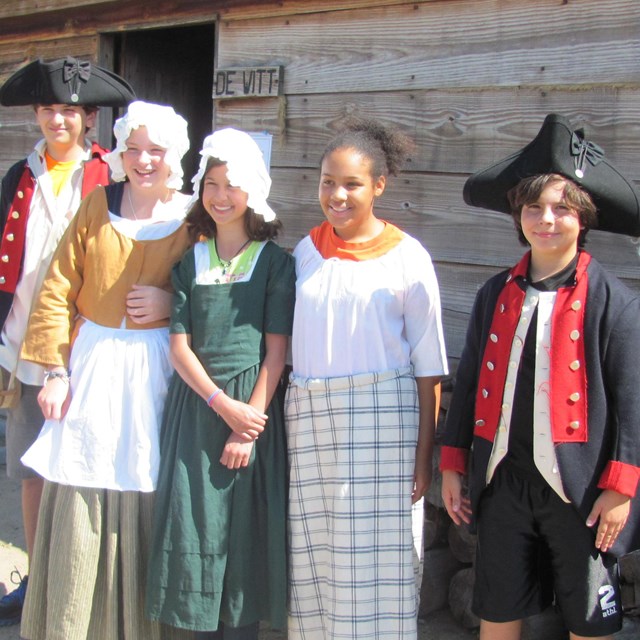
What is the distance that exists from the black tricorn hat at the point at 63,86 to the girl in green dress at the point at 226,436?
87 centimetres

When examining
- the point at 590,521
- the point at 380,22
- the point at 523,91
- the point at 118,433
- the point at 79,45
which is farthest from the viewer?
the point at 79,45

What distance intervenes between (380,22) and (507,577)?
2.39 metres

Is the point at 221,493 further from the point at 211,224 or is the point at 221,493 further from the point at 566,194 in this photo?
the point at 566,194

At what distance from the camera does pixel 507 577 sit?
2490 mm

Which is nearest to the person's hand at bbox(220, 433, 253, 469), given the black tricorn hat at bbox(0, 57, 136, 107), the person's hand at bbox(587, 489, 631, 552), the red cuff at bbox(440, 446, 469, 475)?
the red cuff at bbox(440, 446, 469, 475)

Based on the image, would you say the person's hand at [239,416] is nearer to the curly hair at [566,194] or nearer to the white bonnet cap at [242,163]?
the white bonnet cap at [242,163]

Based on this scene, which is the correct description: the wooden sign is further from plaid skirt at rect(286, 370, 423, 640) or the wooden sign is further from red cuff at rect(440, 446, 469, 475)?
red cuff at rect(440, 446, 469, 475)

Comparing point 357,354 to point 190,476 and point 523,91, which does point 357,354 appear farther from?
point 523,91

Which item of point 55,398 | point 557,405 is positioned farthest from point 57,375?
point 557,405

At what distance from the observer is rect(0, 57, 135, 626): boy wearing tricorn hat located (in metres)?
3.31

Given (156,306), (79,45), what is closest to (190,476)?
(156,306)

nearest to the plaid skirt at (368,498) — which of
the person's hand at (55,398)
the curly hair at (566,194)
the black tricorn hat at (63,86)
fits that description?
the curly hair at (566,194)

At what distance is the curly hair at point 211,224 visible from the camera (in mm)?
2865

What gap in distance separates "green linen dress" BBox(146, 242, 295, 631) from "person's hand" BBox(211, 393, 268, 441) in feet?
→ 0.20
